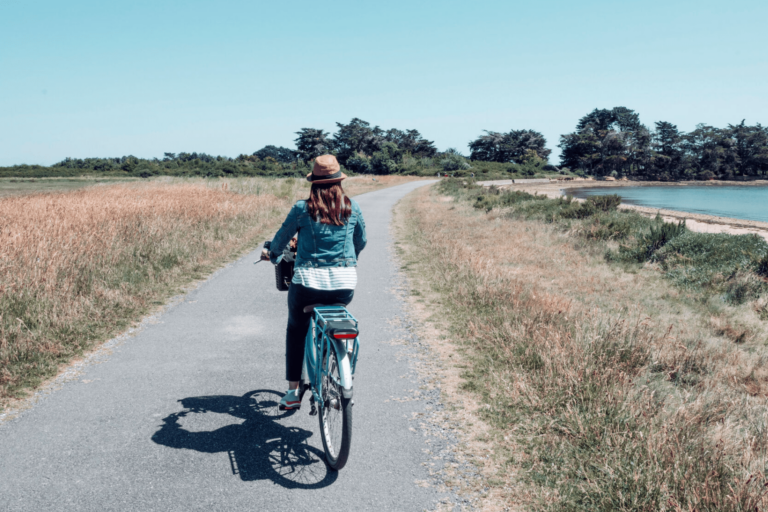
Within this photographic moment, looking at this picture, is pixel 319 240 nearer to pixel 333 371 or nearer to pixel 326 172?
pixel 326 172

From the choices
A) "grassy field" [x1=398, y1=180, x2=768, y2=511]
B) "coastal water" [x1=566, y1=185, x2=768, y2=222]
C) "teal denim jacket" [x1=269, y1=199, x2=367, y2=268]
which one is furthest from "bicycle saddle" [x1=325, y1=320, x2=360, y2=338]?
"coastal water" [x1=566, y1=185, x2=768, y2=222]

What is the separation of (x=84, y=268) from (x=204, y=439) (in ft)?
16.1

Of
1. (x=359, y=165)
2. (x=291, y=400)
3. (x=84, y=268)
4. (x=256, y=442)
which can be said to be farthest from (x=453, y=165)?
(x=256, y=442)

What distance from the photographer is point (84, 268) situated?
7.24m

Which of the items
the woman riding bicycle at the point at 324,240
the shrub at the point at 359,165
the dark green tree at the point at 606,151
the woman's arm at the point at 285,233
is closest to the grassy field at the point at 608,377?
the woman riding bicycle at the point at 324,240

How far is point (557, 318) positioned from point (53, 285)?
6.55 meters

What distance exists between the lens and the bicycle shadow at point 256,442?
3.28 metres

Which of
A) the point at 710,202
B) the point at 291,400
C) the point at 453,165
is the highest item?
the point at 453,165

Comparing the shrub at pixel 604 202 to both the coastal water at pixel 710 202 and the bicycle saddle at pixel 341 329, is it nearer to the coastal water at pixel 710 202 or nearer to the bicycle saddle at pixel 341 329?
the coastal water at pixel 710 202

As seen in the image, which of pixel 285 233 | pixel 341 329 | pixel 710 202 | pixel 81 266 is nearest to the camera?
pixel 341 329

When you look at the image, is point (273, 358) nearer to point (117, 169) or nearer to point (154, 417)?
point (154, 417)

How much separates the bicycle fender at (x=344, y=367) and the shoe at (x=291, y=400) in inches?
43.4

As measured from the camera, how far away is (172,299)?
767cm

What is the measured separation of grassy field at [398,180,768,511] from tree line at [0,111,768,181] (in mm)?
69228
